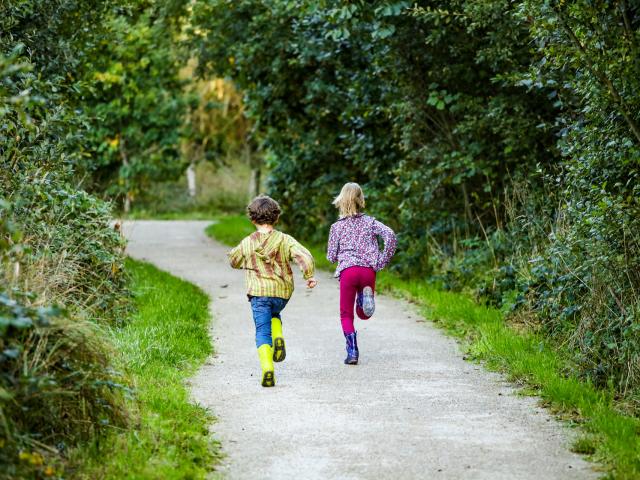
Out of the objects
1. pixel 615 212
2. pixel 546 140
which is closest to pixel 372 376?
pixel 615 212

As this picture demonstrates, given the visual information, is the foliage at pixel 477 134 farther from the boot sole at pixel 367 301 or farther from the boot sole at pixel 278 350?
the boot sole at pixel 278 350

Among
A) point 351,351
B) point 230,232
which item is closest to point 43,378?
point 351,351

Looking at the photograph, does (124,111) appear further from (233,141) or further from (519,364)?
(519,364)

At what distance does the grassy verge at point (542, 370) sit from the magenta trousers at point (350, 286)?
1217mm

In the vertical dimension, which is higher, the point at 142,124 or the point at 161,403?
the point at 142,124

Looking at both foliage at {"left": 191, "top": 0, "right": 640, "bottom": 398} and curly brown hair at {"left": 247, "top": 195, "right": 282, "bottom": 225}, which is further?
curly brown hair at {"left": 247, "top": 195, "right": 282, "bottom": 225}

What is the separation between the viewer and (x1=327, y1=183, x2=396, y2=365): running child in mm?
8898

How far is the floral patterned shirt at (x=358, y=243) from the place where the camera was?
8914 millimetres

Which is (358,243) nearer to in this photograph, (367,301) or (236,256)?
(367,301)

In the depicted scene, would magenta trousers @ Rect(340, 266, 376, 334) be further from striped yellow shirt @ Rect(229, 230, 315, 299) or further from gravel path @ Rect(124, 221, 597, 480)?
striped yellow shirt @ Rect(229, 230, 315, 299)

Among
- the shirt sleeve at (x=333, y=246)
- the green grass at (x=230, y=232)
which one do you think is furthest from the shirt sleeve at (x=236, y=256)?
the green grass at (x=230, y=232)

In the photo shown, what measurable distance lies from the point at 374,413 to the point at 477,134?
698 centimetres

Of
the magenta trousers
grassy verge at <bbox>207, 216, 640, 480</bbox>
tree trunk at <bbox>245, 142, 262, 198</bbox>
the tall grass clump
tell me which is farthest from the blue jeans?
tree trunk at <bbox>245, 142, 262, 198</bbox>

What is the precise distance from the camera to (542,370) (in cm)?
776
